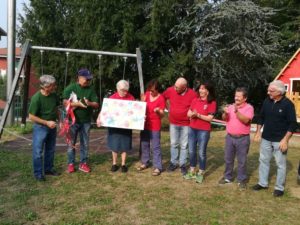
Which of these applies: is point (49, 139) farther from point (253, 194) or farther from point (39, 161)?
point (253, 194)

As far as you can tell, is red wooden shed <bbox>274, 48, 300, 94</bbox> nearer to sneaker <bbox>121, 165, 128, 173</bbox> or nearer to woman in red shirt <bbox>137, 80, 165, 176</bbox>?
woman in red shirt <bbox>137, 80, 165, 176</bbox>

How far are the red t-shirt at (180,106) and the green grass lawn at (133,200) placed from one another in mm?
943

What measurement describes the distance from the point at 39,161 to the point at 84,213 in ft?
5.56

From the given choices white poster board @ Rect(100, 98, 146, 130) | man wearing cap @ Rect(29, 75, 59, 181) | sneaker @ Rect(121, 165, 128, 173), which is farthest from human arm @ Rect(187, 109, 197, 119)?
man wearing cap @ Rect(29, 75, 59, 181)

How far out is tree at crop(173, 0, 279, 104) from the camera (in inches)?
722

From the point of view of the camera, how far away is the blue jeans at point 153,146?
7039 mm

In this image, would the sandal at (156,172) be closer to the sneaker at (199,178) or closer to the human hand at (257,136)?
the sneaker at (199,178)

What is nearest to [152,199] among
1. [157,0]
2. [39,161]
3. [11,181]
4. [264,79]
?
[39,161]

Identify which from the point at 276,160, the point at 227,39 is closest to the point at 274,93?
→ the point at 276,160

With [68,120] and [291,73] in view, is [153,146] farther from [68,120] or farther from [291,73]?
[291,73]

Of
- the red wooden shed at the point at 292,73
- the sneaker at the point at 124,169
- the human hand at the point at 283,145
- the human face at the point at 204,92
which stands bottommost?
the sneaker at the point at 124,169

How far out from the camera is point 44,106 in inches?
252

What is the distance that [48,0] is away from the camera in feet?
69.5

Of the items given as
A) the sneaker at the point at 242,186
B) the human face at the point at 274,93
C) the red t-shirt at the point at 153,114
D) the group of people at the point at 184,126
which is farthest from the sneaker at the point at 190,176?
the human face at the point at 274,93
